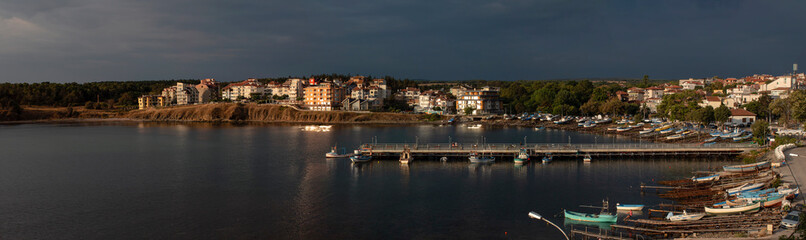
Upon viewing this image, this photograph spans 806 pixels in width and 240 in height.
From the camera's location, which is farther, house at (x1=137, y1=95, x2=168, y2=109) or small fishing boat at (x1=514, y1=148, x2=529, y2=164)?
house at (x1=137, y1=95, x2=168, y2=109)

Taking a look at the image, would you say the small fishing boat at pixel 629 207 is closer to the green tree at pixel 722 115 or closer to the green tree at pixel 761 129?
the green tree at pixel 761 129

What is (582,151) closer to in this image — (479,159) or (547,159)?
(547,159)

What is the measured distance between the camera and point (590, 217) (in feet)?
67.8

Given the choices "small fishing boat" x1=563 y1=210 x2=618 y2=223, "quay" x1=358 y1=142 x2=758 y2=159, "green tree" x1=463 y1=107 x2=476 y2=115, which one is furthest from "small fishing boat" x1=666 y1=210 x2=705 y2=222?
"green tree" x1=463 y1=107 x2=476 y2=115

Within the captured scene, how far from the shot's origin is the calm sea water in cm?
2055

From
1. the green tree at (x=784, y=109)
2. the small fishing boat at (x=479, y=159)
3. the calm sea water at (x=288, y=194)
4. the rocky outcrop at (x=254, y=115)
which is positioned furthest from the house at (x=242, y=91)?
the green tree at (x=784, y=109)

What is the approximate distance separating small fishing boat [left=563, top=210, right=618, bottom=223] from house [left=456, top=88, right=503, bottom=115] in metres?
66.8

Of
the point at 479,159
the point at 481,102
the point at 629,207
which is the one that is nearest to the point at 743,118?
the point at 479,159

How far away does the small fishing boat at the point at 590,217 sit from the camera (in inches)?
802

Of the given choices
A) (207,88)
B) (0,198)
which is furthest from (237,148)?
(207,88)

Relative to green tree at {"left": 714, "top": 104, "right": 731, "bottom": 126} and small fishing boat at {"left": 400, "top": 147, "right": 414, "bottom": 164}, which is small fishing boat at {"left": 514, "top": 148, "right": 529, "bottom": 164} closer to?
small fishing boat at {"left": 400, "top": 147, "right": 414, "bottom": 164}

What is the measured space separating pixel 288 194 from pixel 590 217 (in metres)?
15.1

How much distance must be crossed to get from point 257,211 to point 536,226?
1254 centimetres

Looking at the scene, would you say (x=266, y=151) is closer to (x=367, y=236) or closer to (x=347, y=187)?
(x=347, y=187)
